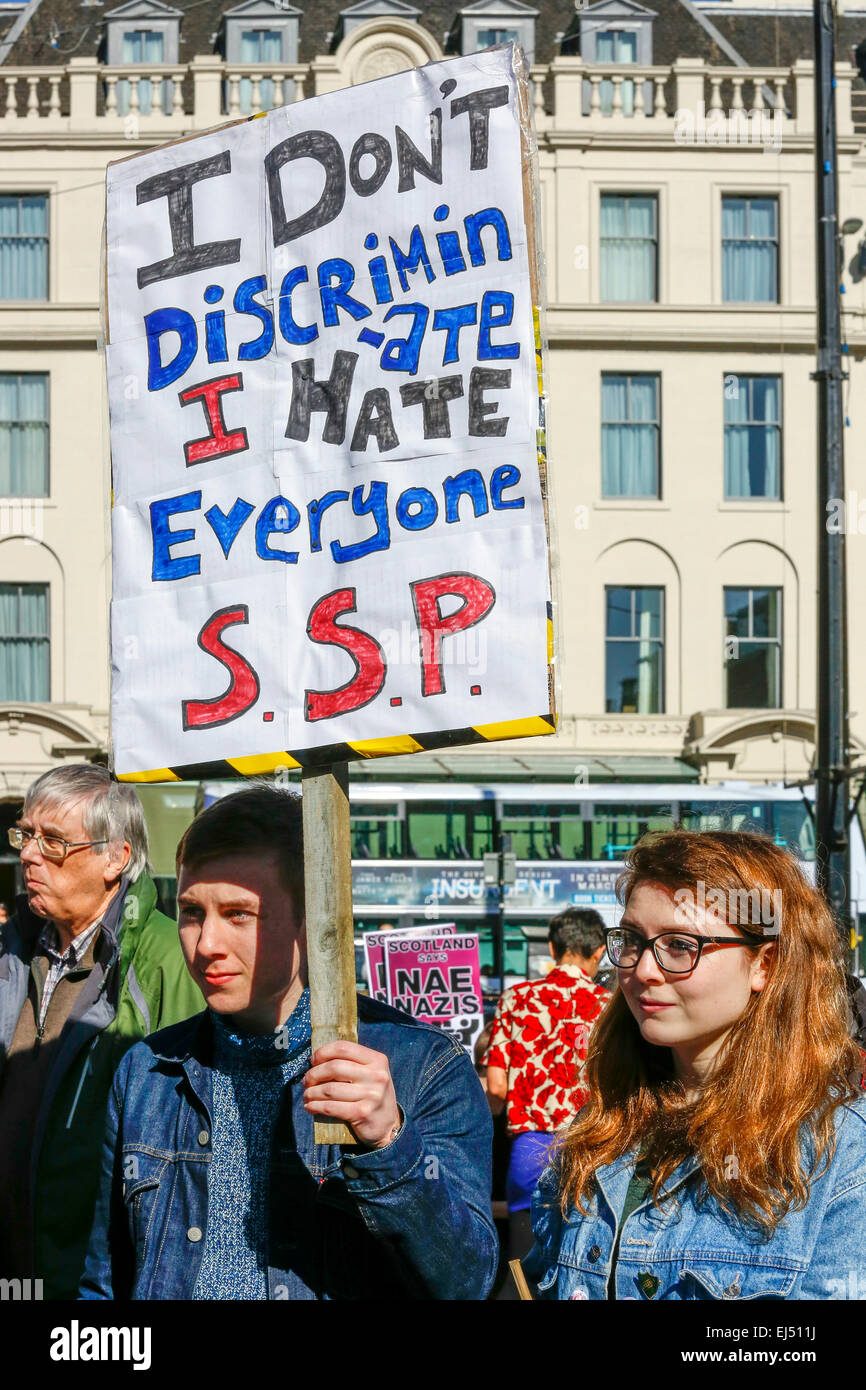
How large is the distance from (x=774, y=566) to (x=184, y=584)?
69.6 ft

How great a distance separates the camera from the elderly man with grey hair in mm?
3285

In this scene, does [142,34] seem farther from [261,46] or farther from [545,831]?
[545,831]

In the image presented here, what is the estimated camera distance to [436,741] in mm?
2648

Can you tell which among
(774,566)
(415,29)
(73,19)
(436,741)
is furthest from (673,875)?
(73,19)

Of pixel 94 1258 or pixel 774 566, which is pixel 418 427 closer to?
pixel 94 1258

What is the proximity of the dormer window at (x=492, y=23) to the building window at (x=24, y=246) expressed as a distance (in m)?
7.04

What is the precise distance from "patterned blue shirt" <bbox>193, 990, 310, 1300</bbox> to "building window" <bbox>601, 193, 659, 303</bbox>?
881 inches

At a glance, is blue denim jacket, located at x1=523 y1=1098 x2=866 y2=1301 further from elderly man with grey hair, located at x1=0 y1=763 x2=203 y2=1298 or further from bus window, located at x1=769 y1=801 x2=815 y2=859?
bus window, located at x1=769 y1=801 x2=815 y2=859

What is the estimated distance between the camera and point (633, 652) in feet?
76.2

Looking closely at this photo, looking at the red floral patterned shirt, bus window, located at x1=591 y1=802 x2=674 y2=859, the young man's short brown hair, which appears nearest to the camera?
the young man's short brown hair

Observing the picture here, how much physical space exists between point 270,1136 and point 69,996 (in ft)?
3.57

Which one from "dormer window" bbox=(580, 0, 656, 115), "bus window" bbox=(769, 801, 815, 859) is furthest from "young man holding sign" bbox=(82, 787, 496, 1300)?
"dormer window" bbox=(580, 0, 656, 115)

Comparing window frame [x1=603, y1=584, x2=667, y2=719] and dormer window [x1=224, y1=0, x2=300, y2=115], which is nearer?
window frame [x1=603, y1=584, x2=667, y2=719]
